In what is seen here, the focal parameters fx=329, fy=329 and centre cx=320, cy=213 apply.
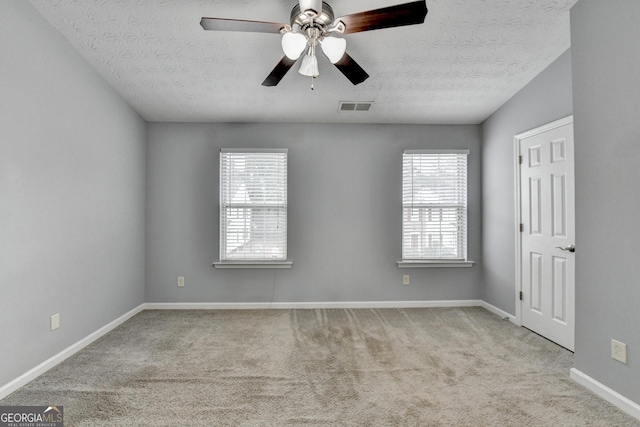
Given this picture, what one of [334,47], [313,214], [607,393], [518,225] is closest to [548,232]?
[518,225]

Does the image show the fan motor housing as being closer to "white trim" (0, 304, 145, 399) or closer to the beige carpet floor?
the beige carpet floor

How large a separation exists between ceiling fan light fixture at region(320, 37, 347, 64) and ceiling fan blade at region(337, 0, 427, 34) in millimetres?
81

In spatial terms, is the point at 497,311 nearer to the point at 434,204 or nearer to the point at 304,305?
the point at 434,204

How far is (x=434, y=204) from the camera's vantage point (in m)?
4.25

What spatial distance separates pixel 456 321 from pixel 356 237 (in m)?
1.49

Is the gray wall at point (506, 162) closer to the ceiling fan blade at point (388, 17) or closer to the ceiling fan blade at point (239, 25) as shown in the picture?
the ceiling fan blade at point (388, 17)

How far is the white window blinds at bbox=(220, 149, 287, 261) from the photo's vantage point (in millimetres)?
4176

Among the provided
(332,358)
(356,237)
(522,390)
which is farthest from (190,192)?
(522,390)

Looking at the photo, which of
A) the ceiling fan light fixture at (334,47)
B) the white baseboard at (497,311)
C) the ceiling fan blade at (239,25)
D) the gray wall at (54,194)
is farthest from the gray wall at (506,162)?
the gray wall at (54,194)

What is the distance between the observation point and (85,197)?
9.87 feet

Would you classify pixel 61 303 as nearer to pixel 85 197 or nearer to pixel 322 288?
pixel 85 197

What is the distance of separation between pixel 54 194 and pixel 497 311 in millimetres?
4585

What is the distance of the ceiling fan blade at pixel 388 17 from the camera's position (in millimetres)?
1705

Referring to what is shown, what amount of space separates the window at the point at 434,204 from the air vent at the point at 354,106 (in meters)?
0.82
